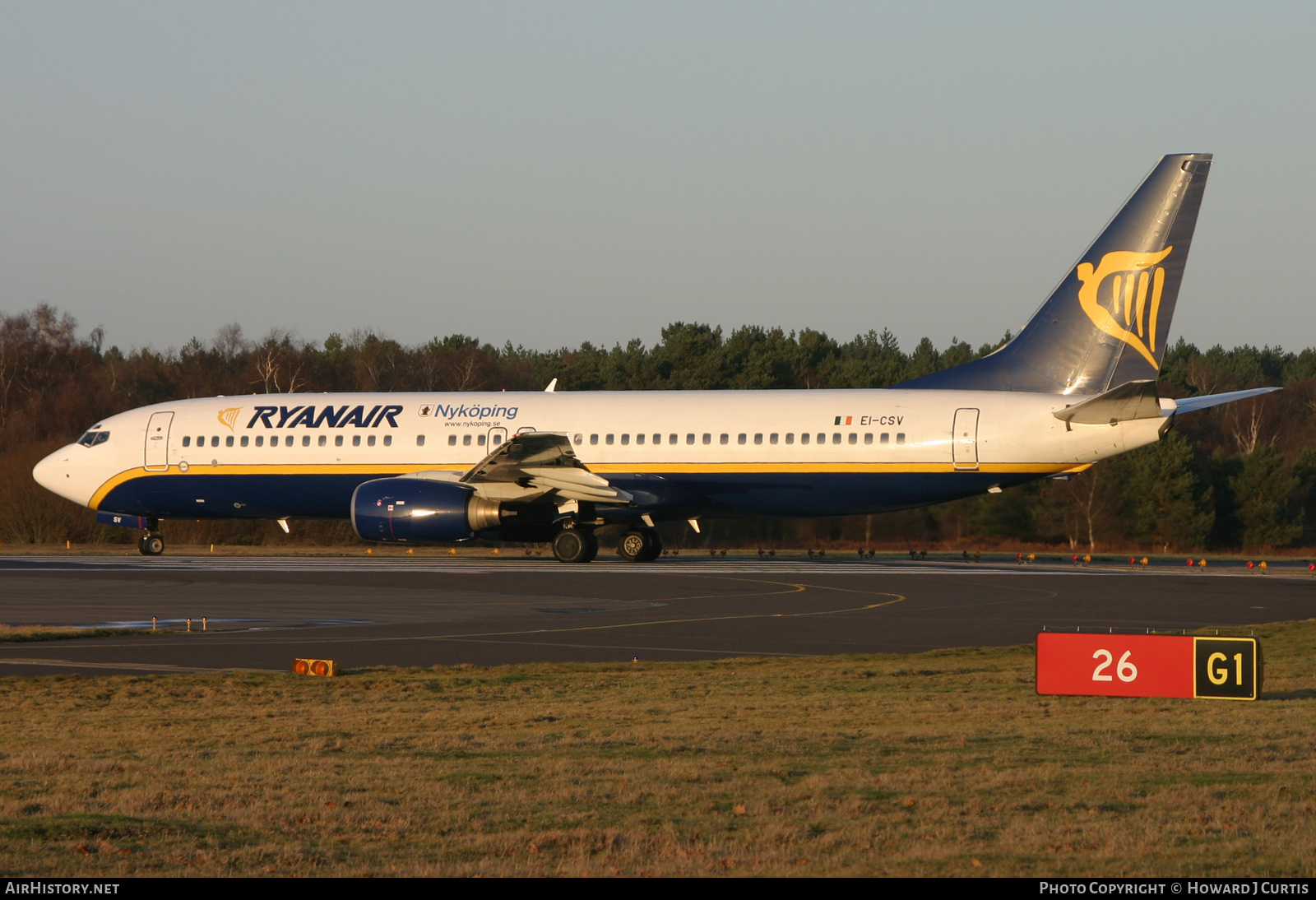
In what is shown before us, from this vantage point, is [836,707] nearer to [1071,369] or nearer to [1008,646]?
[1008,646]

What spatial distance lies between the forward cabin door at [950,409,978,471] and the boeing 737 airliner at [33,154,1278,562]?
0.13ft

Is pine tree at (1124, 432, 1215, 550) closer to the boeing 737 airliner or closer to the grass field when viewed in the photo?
the boeing 737 airliner

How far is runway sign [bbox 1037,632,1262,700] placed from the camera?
11.2 meters

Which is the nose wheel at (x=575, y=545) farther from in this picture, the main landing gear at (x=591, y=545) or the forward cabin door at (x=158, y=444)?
the forward cabin door at (x=158, y=444)

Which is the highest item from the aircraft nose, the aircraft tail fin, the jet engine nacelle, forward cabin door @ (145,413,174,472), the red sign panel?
the aircraft tail fin

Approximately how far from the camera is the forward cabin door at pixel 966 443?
98.4 ft

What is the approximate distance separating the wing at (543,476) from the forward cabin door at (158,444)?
8.82 meters

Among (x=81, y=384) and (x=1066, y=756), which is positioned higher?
(x=81, y=384)

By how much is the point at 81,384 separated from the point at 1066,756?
68111 millimetres

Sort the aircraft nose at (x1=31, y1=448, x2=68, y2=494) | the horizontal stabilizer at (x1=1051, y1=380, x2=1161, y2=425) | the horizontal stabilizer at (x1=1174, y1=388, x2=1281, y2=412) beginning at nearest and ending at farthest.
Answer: the horizontal stabilizer at (x1=1051, y1=380, x2=1161, y2=425) → the horizontal stabilizer at (x1=1174, y1=388, x2=1281, y2=412) → the aircraft nose at (x1=31, y1=448, x2=68, y2=494)

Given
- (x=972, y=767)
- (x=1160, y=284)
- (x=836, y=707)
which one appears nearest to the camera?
(x=972, y=767)

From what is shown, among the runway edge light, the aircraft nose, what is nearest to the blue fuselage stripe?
the aircraft nose

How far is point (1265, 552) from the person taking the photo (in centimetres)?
4853
